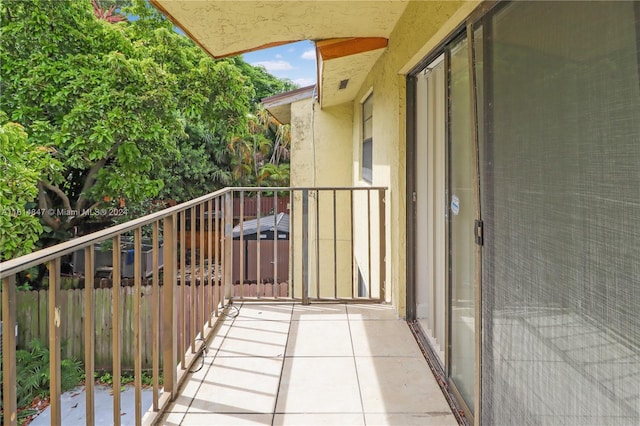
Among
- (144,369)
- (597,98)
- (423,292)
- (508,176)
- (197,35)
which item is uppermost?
(197,35)

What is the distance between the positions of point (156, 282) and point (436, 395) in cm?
151

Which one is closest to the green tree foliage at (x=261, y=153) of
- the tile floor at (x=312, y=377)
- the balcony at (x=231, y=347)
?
the balcony at (x=231, y=347)

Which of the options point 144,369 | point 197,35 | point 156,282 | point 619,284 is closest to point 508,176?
point 619,284

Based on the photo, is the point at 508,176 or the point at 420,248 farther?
the point at 420,248

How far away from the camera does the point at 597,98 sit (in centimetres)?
94

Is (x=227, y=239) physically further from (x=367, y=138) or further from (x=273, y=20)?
(x=367, y=138)

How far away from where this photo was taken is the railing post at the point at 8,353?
3.19ft

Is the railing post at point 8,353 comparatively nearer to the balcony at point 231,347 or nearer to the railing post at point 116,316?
the balcony at point 231,347

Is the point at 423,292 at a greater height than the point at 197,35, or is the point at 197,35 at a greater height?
the point at 197,35

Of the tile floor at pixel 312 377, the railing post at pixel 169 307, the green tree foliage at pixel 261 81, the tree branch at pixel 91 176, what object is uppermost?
the green tree foliage at pixel 261 81

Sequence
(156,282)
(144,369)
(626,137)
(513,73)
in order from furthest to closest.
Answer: (144,369)
(156,282)
(513,73)
(626,137)

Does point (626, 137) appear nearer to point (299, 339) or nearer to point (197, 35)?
point (299, 339)

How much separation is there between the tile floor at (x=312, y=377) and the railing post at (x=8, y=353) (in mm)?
1101

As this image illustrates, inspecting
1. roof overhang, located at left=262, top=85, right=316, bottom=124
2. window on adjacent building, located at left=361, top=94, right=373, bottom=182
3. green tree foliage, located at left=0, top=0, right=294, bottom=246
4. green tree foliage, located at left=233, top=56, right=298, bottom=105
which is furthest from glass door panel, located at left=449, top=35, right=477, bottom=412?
green tree foliage, located at left=233, top=56, right=298, bottom=105
